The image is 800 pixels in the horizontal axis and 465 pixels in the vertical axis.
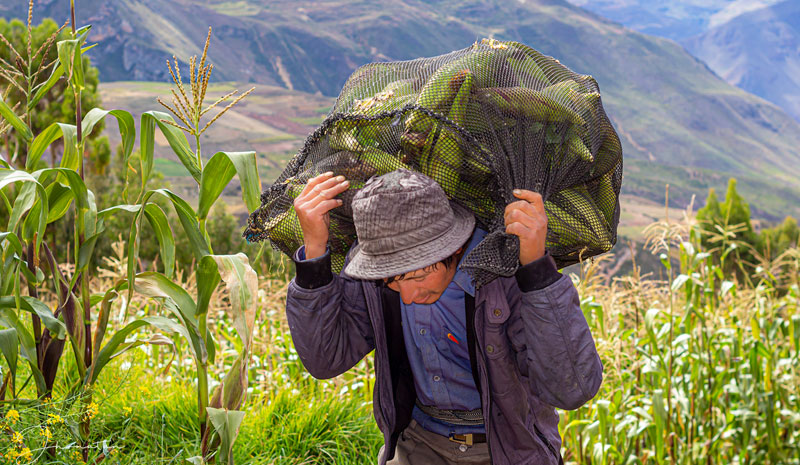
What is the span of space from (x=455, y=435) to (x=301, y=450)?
1144 millimetres

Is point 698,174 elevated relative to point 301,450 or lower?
lower

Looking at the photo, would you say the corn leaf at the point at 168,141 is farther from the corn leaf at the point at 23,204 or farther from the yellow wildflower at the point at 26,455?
the yellow wildflower at the point at 26,455

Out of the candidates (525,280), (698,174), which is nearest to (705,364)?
(525,280)

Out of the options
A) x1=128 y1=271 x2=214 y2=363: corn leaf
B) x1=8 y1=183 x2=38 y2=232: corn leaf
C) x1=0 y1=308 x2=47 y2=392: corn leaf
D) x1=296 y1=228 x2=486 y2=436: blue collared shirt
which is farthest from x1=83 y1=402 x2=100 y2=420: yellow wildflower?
x1=296 y1=228 x2=486 y2=436: blue collared shirt

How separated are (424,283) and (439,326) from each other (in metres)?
0.23

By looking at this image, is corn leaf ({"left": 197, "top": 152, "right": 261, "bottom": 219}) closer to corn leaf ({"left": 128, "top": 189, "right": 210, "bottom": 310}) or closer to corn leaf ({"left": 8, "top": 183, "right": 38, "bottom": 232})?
corn leaf ({"left": 128, "top": 189, "right": 210, "bottom": 310})

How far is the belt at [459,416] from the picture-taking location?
1.97 metres

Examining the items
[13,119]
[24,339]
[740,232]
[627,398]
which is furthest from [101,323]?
[740,232]

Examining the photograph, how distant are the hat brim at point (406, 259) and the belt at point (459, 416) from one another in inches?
24.6

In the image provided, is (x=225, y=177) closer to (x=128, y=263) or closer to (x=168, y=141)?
(x=168, y=141)

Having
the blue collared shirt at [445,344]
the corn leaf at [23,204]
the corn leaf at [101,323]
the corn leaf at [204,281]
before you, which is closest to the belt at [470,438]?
the blue collared shirt at [445,344]

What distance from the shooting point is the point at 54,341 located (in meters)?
2.15

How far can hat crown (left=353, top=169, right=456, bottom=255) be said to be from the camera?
1564 mm

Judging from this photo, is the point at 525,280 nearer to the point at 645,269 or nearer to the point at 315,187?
the point at 315,187
